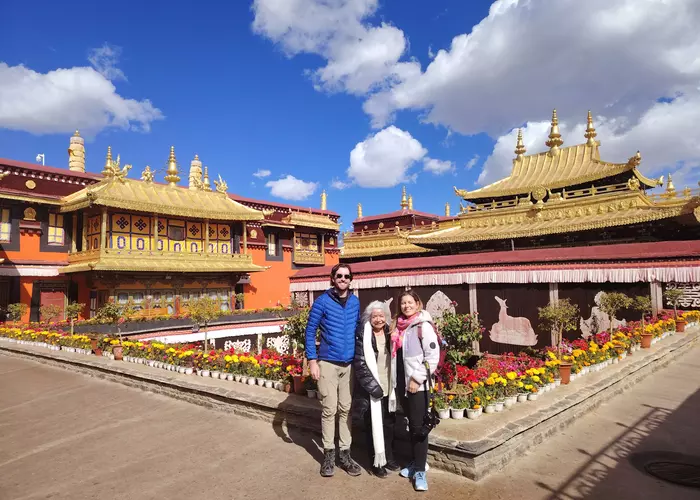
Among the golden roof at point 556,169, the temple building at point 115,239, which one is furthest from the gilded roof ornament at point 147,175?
the golden roof at point 556,169

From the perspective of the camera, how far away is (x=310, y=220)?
3234 centimetres

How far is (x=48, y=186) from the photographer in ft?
73.3

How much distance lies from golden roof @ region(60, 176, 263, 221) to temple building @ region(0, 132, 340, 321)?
0.06m

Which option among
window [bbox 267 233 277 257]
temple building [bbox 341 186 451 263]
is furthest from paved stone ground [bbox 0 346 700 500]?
window [bbox 267 233 277 257]

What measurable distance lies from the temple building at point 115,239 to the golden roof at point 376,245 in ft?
24.4

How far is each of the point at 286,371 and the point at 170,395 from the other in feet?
8.28

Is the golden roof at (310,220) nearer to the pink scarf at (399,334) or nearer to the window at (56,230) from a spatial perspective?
the window at (56,230)

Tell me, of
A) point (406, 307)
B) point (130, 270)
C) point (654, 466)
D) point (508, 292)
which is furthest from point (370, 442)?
point (130, 270)

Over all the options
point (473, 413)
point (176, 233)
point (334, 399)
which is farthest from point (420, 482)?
point (176, 233)

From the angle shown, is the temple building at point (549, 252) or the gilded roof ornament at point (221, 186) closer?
the temple building at point (549, 252)

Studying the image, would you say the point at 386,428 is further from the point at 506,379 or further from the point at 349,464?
the point at 506,379

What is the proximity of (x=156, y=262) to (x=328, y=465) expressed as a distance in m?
21.1

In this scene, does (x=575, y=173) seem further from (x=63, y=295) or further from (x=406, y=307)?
(x=63, y=295)

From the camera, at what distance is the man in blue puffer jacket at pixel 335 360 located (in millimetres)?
4461
